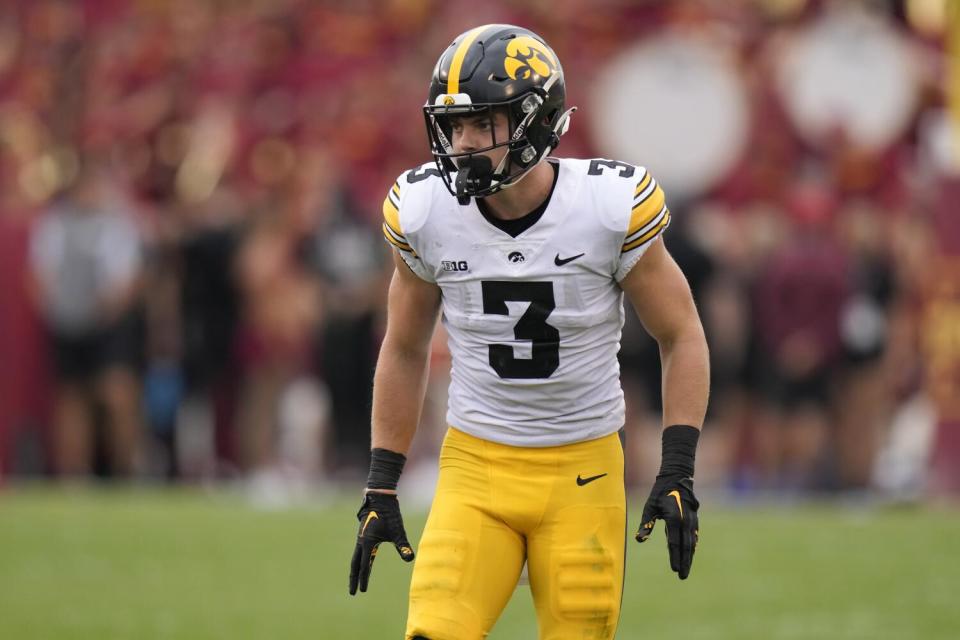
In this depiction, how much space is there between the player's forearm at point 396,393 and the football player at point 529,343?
0.15 metres

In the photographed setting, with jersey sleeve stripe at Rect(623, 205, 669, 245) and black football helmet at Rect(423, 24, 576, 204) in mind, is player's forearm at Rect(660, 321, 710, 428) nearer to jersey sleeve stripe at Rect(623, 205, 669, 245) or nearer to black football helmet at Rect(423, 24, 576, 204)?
jersey sleeve stripe at Rect(623, 205, 669, 245)

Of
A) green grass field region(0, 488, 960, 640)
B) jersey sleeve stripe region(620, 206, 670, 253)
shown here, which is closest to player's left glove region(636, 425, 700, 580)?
jersey sleeve stripe region(620, 206, 670, 253)

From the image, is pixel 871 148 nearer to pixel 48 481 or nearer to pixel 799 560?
pixel 799 560

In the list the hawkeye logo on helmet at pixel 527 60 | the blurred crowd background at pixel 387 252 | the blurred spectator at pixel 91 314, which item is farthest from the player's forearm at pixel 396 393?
the blurred spectator at pixel 91 314

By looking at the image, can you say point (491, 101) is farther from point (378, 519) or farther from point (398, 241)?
point (378, 519)

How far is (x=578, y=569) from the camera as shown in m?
4.64

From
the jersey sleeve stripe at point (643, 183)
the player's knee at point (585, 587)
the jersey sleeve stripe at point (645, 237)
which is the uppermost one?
the jersey sleeve stripe at point (643, 183)

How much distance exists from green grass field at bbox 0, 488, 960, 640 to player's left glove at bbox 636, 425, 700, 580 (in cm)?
302

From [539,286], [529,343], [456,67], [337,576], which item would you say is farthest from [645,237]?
[337,576]

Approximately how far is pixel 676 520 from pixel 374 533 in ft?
2.60

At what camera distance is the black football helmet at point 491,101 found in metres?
4.57

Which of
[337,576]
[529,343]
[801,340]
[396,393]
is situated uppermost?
[529,343]

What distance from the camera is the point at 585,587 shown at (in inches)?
182

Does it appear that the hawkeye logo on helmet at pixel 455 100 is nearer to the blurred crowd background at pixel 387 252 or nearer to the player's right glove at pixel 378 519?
the player's right glove at pixel 378 519
